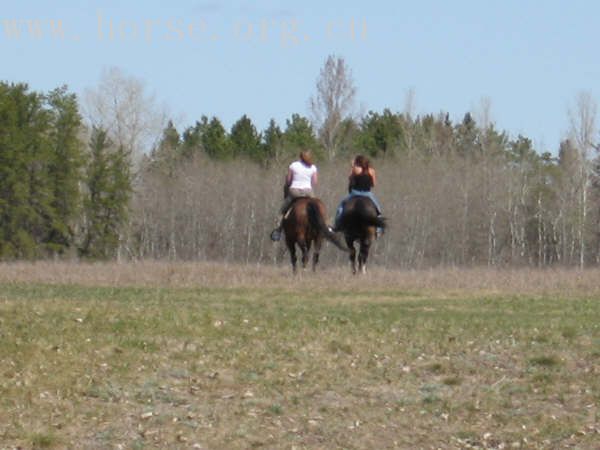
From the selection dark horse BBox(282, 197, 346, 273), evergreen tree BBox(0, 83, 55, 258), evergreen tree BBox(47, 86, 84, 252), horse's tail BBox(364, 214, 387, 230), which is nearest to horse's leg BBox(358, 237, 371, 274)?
horse's tail BBox(364, 214, 387, 230)

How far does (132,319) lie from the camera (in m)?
15.4

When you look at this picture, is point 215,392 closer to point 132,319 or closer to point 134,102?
point 132,319

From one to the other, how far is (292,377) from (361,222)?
1475cm

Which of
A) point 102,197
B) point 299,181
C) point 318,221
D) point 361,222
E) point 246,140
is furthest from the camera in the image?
point 246,140

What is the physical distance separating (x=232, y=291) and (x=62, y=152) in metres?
41.2

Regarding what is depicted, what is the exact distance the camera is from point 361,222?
2794 centimetres

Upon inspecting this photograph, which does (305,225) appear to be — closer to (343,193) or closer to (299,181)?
(299,181)

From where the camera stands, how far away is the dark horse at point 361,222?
2772 centimetres

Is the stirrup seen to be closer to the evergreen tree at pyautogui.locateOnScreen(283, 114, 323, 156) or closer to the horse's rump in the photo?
the horse's rump

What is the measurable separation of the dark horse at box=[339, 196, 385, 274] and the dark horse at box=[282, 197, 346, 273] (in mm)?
557

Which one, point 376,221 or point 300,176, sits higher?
point 300,176

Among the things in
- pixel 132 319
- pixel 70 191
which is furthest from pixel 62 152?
pixel 132 319

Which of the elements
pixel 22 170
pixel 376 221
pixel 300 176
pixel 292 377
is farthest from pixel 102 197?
pixel 292 377

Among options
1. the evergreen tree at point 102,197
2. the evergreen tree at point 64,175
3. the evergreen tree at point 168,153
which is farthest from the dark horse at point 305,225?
the evergreen tree at point 168,153
